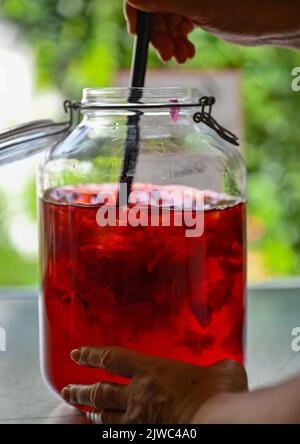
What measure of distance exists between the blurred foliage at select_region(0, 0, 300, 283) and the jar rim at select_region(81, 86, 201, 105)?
140 centimetres

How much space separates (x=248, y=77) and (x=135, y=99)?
1572 millimetres

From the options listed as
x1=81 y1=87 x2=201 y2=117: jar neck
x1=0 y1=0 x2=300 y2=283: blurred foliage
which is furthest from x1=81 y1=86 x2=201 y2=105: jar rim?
x1=0 y1=0 x2=300 y2=283: blurred foliage

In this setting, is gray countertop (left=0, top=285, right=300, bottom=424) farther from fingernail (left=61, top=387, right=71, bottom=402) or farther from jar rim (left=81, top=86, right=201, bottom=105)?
jar rim (left=81, top=86, right=201, bottom=105)

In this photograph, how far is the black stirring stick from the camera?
0.65 meters

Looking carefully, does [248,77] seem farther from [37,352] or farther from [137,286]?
[137,286]

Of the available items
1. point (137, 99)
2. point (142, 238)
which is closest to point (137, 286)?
point (142, 238)

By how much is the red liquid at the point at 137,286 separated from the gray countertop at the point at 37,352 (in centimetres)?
3

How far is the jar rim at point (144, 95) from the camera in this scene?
2.11 feet

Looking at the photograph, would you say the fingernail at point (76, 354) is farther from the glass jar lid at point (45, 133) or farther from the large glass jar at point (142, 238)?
the glass jar lid at point (45, 133)

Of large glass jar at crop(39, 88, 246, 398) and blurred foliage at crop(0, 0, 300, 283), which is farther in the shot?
blurred foliage at crop(0, 0, 300, 283)

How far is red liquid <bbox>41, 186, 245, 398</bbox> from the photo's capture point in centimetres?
62

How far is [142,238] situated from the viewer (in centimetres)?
63

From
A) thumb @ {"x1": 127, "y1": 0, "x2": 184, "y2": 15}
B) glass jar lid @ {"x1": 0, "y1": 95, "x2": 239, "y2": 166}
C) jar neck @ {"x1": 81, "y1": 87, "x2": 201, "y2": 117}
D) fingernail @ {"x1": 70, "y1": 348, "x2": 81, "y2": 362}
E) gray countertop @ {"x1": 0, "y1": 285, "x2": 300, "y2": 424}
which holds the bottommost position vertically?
gray countertop @ {"x1": 0, "y1": 285, "x2": 300, "y2": 424}

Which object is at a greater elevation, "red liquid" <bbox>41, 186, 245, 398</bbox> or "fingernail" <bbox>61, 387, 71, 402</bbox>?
"red liquid" <bbox>41, 186, 245, 398</bbox>
